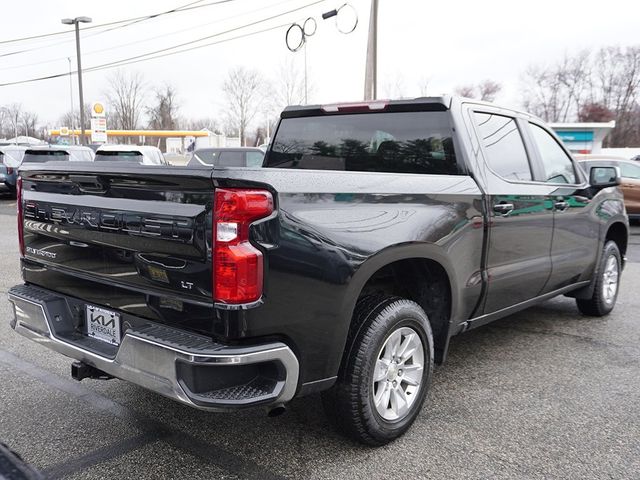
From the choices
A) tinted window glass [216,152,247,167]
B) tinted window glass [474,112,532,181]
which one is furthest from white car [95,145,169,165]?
tinted window glass [474,112,532,181]

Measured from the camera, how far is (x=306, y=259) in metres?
2.46

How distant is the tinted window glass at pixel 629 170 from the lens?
13.0 metres

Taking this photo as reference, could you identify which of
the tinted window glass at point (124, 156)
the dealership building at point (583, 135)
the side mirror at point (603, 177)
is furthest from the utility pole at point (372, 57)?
the dealership building at point (583, 135)

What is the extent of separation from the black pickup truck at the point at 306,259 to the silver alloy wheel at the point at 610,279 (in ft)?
5.27

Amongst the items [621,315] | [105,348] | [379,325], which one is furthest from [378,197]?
[621,315]

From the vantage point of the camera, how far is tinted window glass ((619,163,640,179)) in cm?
1302

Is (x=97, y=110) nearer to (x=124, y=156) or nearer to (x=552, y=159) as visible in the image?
(x=124, y=156)

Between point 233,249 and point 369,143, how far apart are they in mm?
1924

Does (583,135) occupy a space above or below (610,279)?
above

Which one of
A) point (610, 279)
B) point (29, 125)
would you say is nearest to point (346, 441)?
point (610, 279)

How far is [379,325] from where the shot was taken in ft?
9.36

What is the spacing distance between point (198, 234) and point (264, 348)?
0.54m

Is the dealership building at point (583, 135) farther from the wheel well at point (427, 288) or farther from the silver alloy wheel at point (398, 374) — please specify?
the silver alloy wheel at point (398, 374)

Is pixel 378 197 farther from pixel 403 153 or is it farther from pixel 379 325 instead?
pixel 403 153
